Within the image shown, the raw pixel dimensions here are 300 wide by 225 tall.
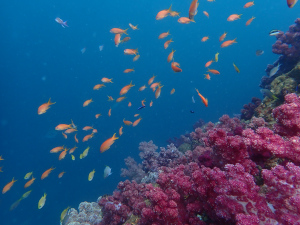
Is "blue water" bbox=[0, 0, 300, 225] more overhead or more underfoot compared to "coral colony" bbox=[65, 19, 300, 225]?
more overhead

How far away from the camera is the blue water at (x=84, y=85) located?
140ft

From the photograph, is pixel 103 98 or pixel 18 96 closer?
pixel 18 96

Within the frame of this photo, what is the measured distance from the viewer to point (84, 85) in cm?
7575

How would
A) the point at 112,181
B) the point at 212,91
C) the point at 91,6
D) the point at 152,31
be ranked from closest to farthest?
the point at 112,181
the point at 91,6
the point at 152,31
the point at 212,91

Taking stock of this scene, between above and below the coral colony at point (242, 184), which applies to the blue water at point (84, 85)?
above

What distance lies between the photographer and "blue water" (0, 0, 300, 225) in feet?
140

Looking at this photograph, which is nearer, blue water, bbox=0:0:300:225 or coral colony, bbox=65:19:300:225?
coral colony, bbox=65:19:300:225

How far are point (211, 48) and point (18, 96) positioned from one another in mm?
95398

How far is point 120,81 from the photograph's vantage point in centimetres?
7838

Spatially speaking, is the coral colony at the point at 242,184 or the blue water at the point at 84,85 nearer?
the coral colony at the point at 242,184

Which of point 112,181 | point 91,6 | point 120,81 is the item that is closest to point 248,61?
point 120,81

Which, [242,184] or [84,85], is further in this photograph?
[84,85]

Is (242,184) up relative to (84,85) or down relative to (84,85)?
down

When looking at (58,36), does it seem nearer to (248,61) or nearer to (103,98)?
(103,98)
